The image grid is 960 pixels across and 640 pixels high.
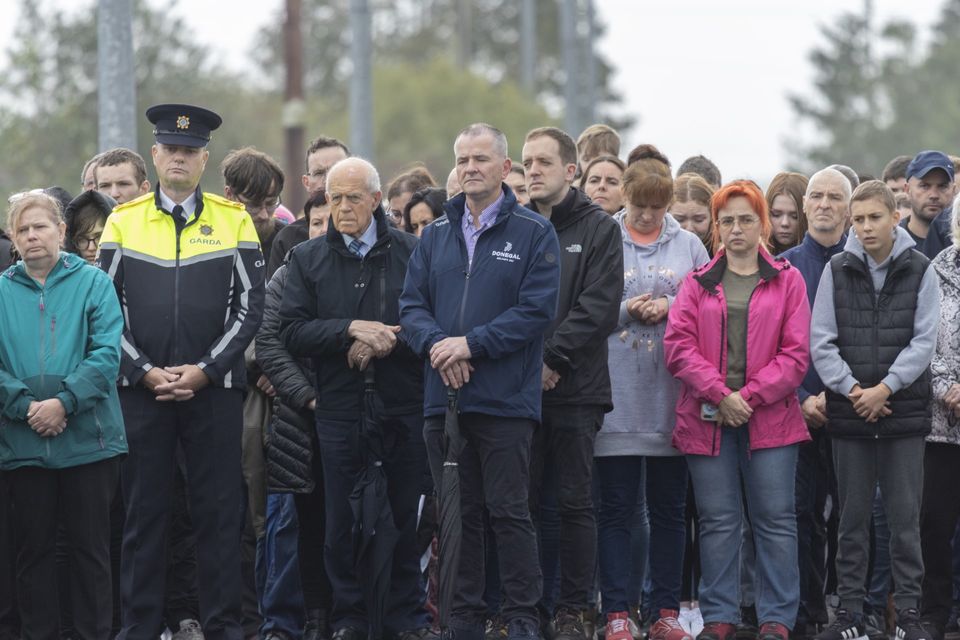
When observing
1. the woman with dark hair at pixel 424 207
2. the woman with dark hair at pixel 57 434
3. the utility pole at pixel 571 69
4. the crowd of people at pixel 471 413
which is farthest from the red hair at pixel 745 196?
the utility pole at pixel 571 69

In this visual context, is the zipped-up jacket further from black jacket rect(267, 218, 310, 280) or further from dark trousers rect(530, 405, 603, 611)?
dark trousers rect(530, 405, 603, 611)

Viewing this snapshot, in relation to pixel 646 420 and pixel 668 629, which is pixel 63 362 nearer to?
pixel 646 420

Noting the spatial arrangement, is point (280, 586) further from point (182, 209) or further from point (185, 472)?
point (182, 209)

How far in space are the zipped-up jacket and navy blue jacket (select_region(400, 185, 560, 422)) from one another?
91cm

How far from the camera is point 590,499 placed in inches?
344

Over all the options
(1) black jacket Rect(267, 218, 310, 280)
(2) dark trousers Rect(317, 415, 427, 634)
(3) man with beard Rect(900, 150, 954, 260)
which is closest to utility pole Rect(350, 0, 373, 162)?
(1) black jacket Rect(267, 218, 310, 280)

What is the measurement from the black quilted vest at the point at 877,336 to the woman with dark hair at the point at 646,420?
89 centimetres

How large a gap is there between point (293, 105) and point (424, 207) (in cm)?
2387

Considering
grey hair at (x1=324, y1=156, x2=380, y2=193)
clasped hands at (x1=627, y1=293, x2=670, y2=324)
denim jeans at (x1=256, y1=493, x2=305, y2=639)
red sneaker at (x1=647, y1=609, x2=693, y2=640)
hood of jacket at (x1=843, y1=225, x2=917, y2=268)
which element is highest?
grey hair at (x1=324, y1=156, x2=380, y2=193)

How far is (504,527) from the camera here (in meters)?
8.34

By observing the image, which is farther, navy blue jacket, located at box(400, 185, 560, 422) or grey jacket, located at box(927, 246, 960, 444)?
grey jacket, located at box(927, 246, 960, 444)

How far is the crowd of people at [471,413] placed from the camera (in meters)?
8.37

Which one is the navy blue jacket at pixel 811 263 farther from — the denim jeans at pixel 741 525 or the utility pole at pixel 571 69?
the utility pole at pixel 571 69

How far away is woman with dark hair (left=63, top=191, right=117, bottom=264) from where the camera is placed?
9.47 meters
